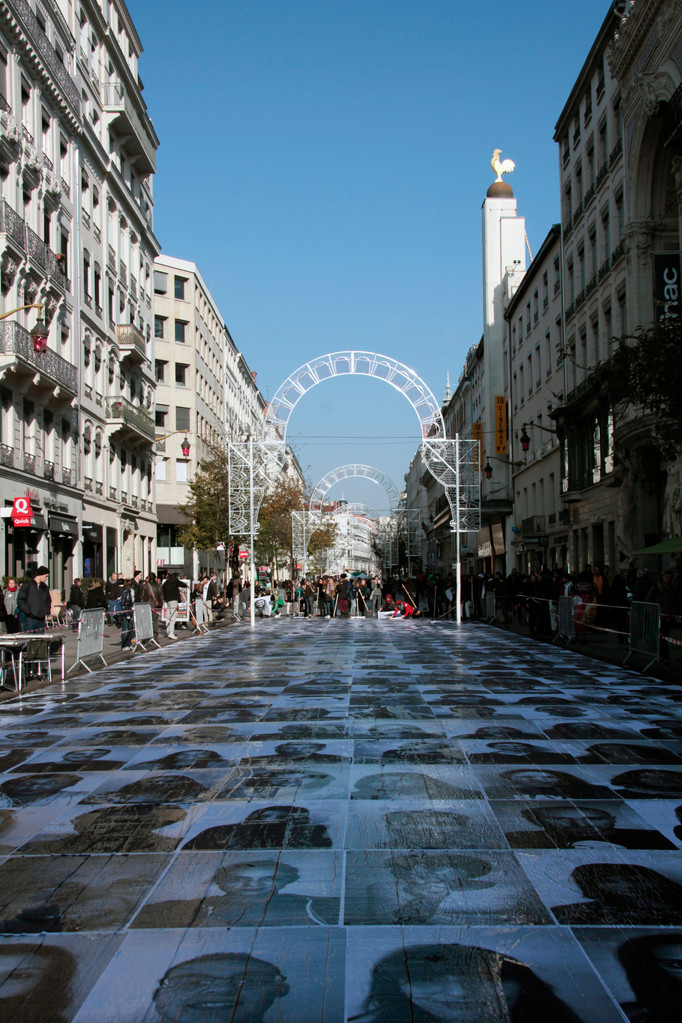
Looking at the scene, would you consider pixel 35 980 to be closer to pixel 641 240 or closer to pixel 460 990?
pixel 460 990

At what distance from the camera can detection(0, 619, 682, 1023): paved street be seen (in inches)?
151

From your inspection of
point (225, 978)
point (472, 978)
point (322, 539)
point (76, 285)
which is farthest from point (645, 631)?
point (322, 539)

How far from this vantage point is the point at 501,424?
56.2 metres

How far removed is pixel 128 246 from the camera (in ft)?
162

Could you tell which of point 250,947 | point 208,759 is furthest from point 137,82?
point 250,947

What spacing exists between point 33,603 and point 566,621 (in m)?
11.2

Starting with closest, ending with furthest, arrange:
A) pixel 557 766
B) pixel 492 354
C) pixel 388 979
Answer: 1. pixel 388 979
2. pixel 557 766
3. pixel 492 354

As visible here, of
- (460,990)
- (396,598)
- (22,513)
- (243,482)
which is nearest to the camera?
(460,990)

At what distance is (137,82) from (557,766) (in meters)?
48.7

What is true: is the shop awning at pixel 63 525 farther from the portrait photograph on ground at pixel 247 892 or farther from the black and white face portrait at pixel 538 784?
the portrait photograph on ground at pixel 247 892

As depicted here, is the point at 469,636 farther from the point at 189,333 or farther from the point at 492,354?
the point at 189,333

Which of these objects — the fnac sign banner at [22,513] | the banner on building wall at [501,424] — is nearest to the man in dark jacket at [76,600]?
the fnac sign banner at [22,513]

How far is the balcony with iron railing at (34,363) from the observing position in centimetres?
2942

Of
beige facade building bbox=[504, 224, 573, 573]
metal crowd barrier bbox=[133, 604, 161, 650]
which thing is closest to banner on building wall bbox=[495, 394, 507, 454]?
beige facade building bbox=[504, 224, 573, 573]
